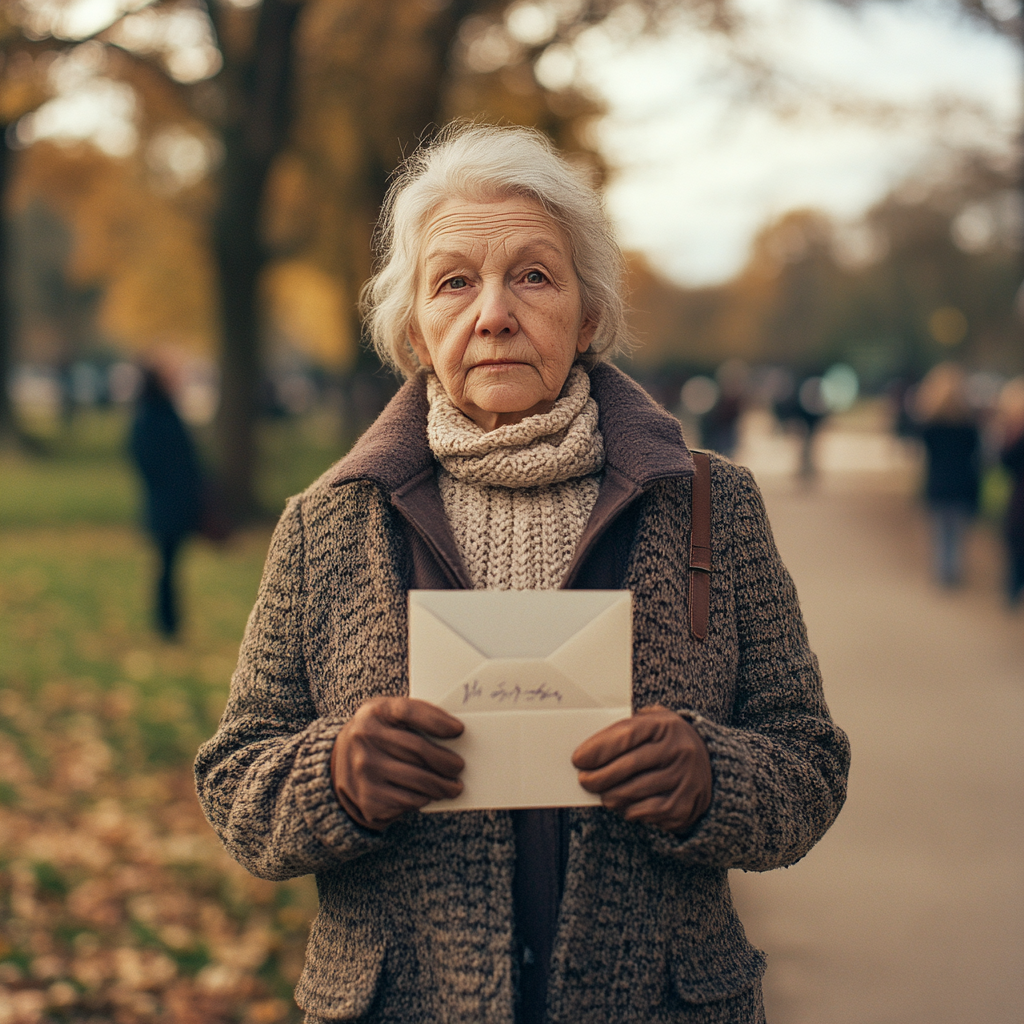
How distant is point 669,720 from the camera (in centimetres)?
173

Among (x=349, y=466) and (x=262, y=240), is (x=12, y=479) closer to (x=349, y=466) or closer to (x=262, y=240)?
(x=262, y=240)

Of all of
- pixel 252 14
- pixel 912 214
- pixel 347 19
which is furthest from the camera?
pixel 912 214

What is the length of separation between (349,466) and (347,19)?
1211 centimetres

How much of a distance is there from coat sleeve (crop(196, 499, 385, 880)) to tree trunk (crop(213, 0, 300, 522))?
10.1m

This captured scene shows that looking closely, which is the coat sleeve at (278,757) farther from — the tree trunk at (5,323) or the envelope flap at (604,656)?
the tree trunk at (5,323)

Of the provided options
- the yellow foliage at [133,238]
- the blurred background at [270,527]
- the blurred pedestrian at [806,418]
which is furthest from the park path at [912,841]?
the yellow foliage at [133,238]

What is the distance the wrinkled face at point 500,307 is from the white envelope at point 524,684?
1.46 feet

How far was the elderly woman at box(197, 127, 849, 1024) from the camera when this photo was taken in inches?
70.3

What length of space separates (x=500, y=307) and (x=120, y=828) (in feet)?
14.2

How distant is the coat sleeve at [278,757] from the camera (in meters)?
1.80

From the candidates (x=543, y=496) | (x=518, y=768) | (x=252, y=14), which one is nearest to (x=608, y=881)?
(x=518, y=768)

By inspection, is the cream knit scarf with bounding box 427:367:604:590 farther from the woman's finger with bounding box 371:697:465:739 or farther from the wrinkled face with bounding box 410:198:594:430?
the woman's finger with bounding box 371:697:465:739

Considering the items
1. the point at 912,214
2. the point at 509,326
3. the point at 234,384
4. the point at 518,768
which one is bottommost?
the point at 518,768

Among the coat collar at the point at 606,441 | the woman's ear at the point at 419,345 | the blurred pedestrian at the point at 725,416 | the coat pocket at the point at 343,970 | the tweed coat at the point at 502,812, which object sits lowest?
the coat pocket at the point at 343,970
